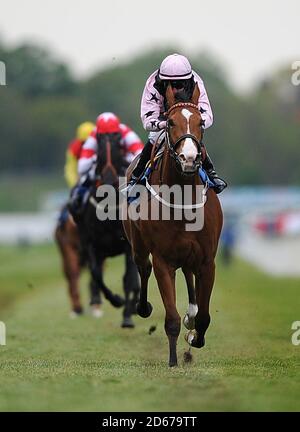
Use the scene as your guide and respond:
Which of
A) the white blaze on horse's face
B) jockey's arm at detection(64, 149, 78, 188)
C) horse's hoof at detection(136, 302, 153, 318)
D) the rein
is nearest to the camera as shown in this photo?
the white blaze on horse's face

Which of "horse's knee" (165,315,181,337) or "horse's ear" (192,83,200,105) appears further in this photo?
"horse's knee" (165,315,181,337)

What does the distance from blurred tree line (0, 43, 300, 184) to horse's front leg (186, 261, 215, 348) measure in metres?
63.6

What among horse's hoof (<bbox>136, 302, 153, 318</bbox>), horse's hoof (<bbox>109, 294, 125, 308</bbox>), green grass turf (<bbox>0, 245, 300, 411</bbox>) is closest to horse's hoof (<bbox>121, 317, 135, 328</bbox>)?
green grass turf (<bbox>0, 245, 300, 411</bbox>)

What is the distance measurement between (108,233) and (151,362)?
3464 mm

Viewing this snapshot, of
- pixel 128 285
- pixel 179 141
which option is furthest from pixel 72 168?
pixel 179 141

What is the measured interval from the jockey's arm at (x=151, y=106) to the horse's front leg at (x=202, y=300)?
1.27 m

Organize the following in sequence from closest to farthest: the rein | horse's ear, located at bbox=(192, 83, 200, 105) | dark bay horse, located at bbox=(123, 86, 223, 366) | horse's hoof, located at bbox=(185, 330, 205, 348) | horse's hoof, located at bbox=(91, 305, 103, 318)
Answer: dark bay horse, located at bbox=(123, 86, 223, 366) < horse's ear, located at bbox=(192, 83, 200, 105) < the rein < horse's hoof, located at bbox=(185, 330, 205, 348) < horse's hoof, located at bbox=(91, 305, 103, 318)

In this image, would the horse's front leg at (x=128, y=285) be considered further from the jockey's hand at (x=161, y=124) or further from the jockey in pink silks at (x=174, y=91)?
the jockey's hand at (x=161, y=124)

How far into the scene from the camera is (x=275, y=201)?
7681 centimetres

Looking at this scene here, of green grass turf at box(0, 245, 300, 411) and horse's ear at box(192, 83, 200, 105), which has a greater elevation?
horse's ear at box(192, 83, 200, 105)

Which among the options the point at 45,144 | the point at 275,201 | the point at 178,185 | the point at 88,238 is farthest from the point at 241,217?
the point at 178,185

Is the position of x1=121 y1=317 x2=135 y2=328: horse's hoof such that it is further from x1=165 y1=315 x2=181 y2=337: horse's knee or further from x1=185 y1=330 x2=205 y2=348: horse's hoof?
x1=165 y1=315 x2=181 y2=337: horse's knee

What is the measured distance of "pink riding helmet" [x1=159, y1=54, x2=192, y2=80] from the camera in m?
9.10
